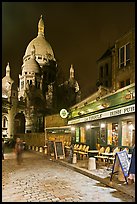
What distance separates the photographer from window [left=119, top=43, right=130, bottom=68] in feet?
56.1

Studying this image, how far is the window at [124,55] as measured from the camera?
17094 millimetres

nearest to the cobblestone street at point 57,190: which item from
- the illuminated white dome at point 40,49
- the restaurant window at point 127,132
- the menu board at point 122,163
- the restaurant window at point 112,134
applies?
the menu board at point 122,163

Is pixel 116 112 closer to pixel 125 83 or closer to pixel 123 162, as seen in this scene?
pixel 125 83

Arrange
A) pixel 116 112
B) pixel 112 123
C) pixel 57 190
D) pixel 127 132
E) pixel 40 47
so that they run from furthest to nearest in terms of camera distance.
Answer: pixel 40 47, pixel 112 123, pixel 116 112, pixel 127 132, pixel 57 190

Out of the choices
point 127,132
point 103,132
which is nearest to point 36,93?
point 103,132

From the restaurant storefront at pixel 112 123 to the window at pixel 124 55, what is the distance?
337 centimetres

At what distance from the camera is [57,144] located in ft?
59.0

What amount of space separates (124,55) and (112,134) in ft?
20.6

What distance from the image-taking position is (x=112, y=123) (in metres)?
15.6

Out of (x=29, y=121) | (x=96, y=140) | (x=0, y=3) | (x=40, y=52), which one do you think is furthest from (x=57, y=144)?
(x=40, y=52)

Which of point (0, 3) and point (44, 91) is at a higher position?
point (44, 91)

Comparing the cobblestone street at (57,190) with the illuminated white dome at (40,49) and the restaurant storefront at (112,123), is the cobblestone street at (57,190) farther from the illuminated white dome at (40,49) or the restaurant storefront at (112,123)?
the illuminated white dome at (40,49)

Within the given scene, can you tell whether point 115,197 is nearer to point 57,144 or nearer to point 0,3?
point 0,3

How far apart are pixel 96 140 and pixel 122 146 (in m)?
4.74
